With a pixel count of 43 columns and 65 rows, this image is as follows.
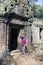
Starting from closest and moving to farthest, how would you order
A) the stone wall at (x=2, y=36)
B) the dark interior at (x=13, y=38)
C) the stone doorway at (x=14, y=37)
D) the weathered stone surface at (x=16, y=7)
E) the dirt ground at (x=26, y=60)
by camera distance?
the dirt ground at (x=26, y=60)
the stone wall at (x=2, y=36)
the weathered stone surface at (x=16, y=7)
the stone doorway at (x=14, y=37)
the dark interior at (x=13, y=38)

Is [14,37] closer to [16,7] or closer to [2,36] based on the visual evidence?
[16,7]

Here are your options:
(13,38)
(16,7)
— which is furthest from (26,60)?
(16,7)

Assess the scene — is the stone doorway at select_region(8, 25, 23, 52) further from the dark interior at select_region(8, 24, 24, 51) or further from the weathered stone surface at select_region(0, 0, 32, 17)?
→ the weathered stone surface at select_region(0, 0, 32, 17)

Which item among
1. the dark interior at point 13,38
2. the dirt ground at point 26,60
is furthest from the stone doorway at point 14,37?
the dirt ground at point 26,60

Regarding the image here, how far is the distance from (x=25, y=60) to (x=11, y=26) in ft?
10.1

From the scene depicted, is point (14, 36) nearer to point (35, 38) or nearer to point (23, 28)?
point (23, 28)

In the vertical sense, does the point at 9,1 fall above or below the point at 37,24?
above

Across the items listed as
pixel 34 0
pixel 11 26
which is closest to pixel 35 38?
pixel 11 26

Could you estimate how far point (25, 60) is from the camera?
14.0 meters

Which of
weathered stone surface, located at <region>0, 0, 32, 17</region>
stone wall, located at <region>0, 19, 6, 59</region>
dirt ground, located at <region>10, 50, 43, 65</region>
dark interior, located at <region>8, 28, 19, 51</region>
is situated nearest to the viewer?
dirt ground, located at <region>10, 50, 43, 65</region>

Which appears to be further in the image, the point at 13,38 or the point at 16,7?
the point at 13,38

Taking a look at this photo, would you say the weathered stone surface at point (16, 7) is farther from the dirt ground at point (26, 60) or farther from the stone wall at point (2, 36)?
the dirt ground at point (26, 60)

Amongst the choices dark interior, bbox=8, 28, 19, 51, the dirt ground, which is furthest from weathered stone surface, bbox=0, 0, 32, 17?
the dirt ground

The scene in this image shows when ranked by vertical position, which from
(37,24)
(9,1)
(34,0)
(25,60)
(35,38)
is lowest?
(25,60)
